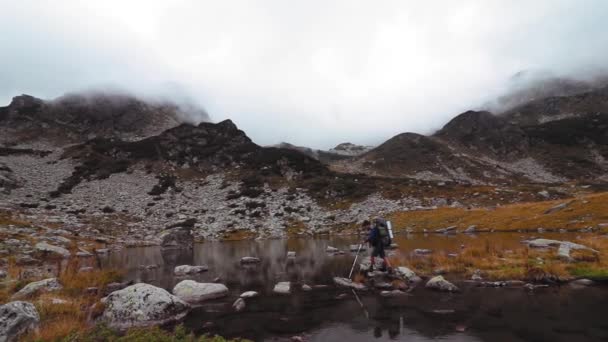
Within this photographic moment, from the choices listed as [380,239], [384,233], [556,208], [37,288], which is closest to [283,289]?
[380,239]

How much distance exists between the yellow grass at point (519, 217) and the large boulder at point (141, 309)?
43969 millimetres

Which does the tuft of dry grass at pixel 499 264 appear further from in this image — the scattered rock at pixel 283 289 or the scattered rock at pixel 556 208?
the scattered rock at pixel 556 208

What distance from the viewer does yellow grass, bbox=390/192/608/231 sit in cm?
4159

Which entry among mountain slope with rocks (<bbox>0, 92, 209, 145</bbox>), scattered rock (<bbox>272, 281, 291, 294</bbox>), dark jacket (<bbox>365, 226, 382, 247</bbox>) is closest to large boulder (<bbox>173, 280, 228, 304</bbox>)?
scattered rock (<bbox>272, 281, 291, 294</bbox>)

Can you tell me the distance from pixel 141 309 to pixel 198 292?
3.94 meters

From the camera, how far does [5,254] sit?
29688mm

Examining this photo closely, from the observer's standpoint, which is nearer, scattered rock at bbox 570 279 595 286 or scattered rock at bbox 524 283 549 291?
scattered rock at bbox 524 283 549 291

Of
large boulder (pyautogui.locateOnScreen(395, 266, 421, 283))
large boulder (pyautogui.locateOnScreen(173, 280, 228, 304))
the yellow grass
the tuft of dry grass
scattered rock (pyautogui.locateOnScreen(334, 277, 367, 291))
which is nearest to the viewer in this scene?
the tuft of dry grass

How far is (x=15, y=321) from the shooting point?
9430 mm

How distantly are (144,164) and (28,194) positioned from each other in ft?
121

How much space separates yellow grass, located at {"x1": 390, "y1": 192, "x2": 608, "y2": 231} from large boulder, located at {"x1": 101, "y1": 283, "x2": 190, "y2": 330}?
4397cm

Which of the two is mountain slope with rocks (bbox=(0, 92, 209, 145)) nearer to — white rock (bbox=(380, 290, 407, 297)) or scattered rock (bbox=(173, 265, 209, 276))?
scattered rock (bbox=(173, 265, 209, 276))

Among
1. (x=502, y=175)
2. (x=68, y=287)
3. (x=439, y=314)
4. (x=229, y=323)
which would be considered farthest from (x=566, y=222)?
(x=502, y=175)

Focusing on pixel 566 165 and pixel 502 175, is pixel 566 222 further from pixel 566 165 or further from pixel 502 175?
pixel 566 165
